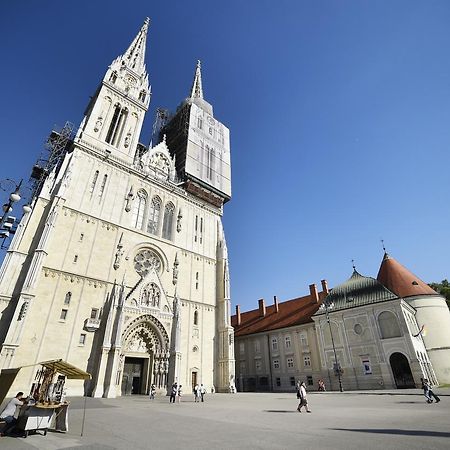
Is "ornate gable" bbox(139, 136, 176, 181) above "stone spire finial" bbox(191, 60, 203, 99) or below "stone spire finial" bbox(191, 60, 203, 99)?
below

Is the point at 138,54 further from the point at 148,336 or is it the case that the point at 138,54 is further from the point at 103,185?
the point at 148,336

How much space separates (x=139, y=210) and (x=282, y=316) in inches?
957

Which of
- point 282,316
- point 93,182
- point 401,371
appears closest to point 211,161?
point 93,182

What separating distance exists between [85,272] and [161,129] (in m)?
34.9

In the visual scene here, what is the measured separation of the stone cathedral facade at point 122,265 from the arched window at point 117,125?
0.45 ft

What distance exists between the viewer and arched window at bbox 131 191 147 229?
29.9m

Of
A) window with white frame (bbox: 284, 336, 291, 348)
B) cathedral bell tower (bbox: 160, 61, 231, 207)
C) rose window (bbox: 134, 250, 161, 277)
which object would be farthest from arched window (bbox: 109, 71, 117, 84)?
window with white frame (bbox: 284, 336, 291, 348)

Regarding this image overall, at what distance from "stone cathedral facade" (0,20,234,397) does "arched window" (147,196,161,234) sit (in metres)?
0.12

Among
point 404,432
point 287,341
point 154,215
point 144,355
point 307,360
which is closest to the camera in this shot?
point 404,432

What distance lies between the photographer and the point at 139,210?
30.9 metres

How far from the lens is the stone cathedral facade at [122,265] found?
20.5 meters

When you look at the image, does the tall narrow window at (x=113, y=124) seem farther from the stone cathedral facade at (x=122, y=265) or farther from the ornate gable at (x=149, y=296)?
the ornate gable at (x=149, y=296)

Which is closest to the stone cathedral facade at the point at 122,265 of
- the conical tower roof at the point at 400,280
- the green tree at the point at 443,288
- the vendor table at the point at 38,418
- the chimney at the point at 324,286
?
the vendor table at the point at 38,418

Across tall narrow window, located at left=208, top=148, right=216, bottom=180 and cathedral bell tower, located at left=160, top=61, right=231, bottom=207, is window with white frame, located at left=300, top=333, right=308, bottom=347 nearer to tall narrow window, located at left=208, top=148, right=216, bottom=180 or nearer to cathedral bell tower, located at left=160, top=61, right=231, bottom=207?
cathedral bell tower, located at left=160, top=61, right=231, bottom=207
